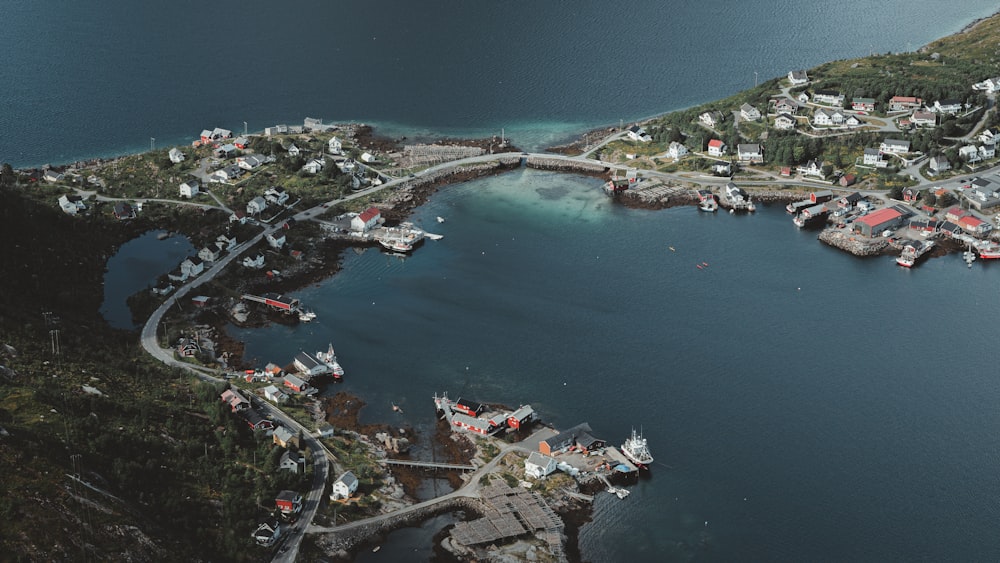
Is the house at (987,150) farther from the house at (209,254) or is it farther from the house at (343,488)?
the house at (343,488)

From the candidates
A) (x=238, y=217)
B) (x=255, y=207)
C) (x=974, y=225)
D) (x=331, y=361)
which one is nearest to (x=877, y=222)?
(x=974, y=225)

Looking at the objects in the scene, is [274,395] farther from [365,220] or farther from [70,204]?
[70,204]

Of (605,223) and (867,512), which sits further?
(605,223)

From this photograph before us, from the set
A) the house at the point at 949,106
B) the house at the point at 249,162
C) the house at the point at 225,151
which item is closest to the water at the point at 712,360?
the house at the point at 249,162

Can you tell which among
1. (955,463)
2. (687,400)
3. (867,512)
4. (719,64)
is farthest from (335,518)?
(719,64)

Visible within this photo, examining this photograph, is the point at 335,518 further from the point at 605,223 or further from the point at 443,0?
the point at 443,0

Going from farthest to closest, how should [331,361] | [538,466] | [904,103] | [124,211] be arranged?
1. [904,103]
2. [124,211]
3. [331,361]
4. [538,466]

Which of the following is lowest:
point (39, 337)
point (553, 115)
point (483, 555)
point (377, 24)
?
point (483, 555)
